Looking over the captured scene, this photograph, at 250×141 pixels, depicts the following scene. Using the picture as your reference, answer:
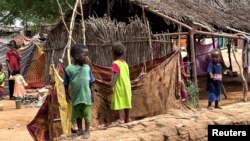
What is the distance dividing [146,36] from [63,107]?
4.61 m

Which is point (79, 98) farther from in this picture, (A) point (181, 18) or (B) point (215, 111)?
(A) point (181, 18)

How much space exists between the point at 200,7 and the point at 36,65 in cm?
652

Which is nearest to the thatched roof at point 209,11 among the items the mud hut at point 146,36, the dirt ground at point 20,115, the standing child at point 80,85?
the mud hut at point 146,36

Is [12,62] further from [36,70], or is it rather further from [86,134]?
[86,134]

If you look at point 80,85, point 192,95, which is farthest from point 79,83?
point 192,95

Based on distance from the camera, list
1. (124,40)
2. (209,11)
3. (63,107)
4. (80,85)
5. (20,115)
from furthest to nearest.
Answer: (209,11), (20,115), (124,40), (63,107), (80,85)

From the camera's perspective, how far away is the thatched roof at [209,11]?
12.4 m

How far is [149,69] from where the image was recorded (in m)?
9.51

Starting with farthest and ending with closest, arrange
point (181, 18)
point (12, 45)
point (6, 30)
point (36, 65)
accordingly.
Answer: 1. point (6, 30)
2. point (36, 65)
3. point (12, 45)
4. point (181, 18)

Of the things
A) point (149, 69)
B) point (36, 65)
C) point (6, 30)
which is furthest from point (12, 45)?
point (6, 30)

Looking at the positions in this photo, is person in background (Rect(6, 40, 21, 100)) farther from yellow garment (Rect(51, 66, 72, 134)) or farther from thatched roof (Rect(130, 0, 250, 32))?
yellow garment (Rect(51, 66, 72, 134))

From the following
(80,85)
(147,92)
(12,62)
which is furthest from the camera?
(12,62)

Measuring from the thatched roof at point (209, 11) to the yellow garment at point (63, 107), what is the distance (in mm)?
5683

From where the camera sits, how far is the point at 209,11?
13.8 meters
